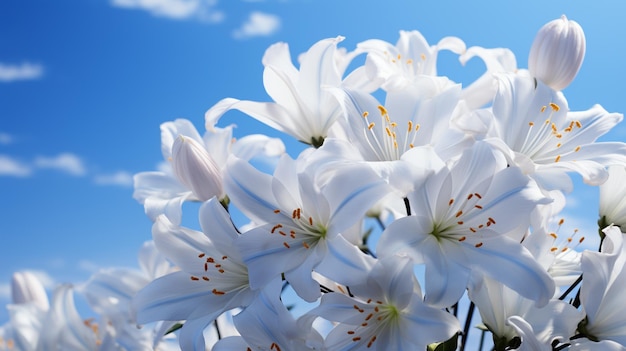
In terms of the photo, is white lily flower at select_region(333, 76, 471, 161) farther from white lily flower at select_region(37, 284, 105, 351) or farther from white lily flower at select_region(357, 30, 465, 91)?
white lily flower at select_region(37, 284, 105, 351)

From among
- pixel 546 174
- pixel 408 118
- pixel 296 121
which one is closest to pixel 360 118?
pixel 408 118

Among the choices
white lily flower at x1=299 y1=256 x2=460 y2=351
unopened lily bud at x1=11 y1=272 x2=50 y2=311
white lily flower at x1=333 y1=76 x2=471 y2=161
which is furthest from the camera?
unopened lily bud at x1=11 y1=272 x2=50 y2=311

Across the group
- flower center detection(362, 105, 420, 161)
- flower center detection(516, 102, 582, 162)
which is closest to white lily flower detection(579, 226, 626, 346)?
flower center detection(516, 102, 582, 162)

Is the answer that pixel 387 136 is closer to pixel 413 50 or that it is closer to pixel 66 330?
pixel 413 50

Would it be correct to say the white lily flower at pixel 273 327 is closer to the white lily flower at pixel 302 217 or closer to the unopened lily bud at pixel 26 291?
the white lily flower at pixel 302 217

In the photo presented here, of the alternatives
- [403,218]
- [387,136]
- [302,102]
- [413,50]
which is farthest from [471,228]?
[413,50]

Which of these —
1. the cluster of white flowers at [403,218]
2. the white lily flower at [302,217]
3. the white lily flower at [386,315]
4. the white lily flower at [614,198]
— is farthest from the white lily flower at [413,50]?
the white lily flower at [386,315]

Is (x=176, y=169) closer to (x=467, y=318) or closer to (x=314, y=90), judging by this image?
(x=314, y=90)
